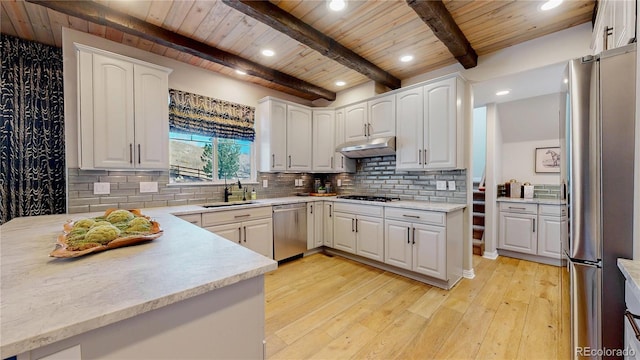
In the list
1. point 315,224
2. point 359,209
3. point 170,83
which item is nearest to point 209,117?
point 170,83

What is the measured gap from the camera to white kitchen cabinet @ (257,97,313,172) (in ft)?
11.9

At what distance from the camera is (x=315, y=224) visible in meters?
3.74

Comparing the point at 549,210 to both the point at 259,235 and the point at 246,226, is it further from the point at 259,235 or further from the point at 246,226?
the point at 246,226

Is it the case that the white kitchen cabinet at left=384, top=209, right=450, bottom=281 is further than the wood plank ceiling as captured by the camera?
Yes

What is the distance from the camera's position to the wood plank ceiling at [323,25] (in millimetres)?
2059

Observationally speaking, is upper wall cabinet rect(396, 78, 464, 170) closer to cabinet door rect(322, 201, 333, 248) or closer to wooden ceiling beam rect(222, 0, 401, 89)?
wooden ceiling beam rect(222, 0, 401, 89)

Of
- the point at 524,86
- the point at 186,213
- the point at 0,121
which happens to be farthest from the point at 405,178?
the point at 0,121

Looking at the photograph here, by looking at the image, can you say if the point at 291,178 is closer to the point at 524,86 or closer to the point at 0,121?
the point at 0,121

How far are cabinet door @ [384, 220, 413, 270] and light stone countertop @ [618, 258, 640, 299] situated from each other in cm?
187

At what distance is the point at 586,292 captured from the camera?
1.25 m

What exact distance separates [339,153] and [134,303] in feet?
11.8

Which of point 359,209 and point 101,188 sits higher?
point 101,188

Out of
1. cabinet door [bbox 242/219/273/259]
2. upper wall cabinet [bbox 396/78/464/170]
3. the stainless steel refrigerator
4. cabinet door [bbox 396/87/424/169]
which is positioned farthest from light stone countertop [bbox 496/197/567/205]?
cabinet door [bbox 242/219/273/259]

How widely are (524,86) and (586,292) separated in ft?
9.18
